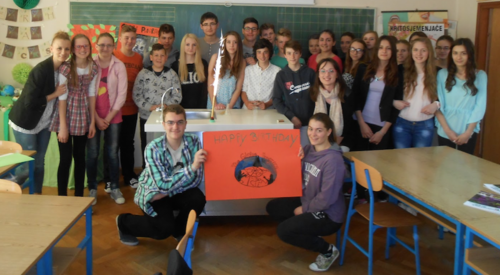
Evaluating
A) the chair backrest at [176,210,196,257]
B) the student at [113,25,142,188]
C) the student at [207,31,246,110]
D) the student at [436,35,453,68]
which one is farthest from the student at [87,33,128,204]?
the student at [436,35,453,68]

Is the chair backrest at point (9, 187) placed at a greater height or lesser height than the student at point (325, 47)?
lesser

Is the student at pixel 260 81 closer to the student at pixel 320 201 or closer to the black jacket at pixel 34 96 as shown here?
the student at pixel 320 201

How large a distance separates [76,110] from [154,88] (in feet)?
2.29

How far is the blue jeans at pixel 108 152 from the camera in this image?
3715 mm

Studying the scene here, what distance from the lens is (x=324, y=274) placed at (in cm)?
274

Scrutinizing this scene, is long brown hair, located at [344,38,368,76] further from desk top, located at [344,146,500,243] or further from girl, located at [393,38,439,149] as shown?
desk top, located at [344,146,500,243]

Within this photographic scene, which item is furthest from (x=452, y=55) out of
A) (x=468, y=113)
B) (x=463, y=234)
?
(x=463, y=234)

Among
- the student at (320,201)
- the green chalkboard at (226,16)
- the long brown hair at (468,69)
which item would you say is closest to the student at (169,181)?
the student at (320,201)

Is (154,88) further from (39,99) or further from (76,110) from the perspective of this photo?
(39,99)

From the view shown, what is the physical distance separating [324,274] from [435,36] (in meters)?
3.40

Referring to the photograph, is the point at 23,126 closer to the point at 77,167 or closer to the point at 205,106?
the point at 77,167

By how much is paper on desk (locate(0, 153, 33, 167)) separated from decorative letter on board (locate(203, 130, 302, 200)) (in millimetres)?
1081

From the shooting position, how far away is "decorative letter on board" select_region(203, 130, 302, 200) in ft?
9.30

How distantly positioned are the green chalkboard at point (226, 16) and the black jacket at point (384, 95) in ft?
4.30
